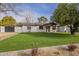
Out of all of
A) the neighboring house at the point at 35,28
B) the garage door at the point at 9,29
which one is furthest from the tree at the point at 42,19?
the garage door at the point at 9,29

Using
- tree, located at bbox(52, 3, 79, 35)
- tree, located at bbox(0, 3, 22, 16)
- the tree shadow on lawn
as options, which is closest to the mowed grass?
the tree shadow on lawn

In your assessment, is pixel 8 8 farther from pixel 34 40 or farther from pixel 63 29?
pixel 63 29

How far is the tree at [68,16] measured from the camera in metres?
2.31

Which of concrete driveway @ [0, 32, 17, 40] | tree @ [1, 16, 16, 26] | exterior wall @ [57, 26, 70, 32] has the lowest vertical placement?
concrete driveway @ [0, 32, 17, 40]

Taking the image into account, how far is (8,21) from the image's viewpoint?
92.0 inches

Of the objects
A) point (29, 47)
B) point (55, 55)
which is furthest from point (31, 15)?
→ point (55, 55)

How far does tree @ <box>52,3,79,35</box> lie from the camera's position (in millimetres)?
2307

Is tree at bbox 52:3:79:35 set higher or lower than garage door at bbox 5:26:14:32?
higher

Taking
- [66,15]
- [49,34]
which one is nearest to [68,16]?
[66,15]

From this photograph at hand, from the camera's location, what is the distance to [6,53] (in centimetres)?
226

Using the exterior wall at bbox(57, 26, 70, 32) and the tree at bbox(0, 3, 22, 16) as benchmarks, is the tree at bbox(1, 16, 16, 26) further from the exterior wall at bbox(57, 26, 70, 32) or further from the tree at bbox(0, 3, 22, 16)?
the exterior wall at bbox(57, 26, 70, 32)

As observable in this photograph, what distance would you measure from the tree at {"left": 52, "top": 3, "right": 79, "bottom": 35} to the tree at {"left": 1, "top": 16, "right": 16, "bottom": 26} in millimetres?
423

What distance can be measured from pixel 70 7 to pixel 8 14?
647 mm

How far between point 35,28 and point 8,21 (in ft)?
0.96
